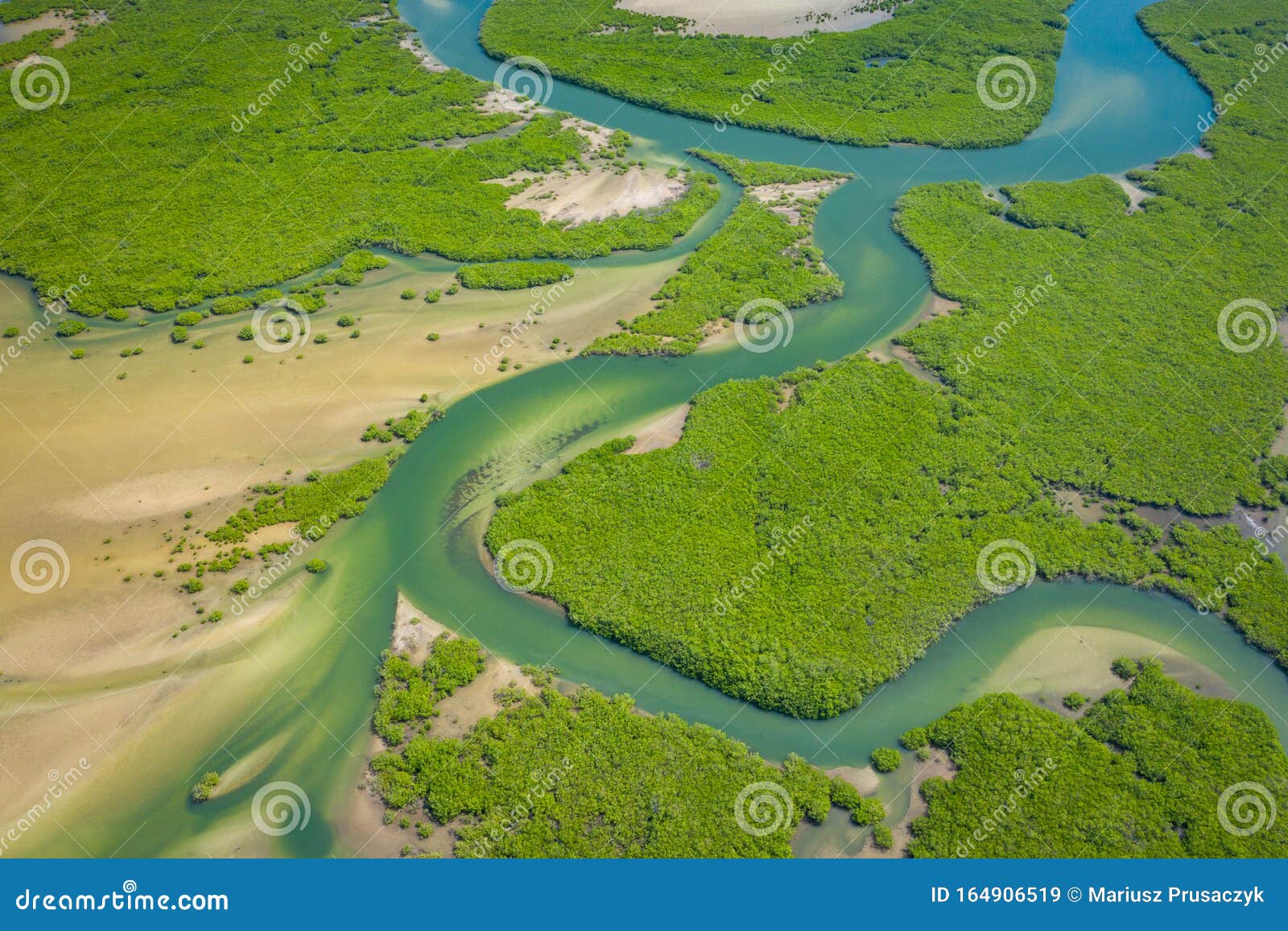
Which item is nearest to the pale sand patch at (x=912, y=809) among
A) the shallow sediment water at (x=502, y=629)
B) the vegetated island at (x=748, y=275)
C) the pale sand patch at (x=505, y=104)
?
the shallow sediment water at (x=502, y=629)

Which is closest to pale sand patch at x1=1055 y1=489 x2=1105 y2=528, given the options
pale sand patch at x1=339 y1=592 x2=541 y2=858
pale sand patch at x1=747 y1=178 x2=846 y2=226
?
pale sand patch at x1=339 y1=592 x2=541 y2=858

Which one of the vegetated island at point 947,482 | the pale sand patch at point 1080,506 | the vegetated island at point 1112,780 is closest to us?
the vegetated island at point 1112,780

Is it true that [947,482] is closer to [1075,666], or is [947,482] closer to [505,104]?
[1075,666]

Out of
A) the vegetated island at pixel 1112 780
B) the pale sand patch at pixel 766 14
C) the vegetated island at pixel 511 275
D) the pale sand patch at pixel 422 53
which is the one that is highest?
the pale sand patch at pixel 422 53

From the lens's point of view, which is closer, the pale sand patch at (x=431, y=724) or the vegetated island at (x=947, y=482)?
the pale sand patch at (x=431, y=724)

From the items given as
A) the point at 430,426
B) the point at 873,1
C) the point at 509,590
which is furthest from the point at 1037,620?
the point at 873,1

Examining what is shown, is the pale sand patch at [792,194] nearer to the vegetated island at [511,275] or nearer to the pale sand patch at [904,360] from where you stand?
the pale sand patch at [904,360]

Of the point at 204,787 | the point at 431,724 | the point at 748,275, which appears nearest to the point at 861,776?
the point at 431,724

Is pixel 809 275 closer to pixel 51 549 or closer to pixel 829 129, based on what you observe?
pixel 829 129
